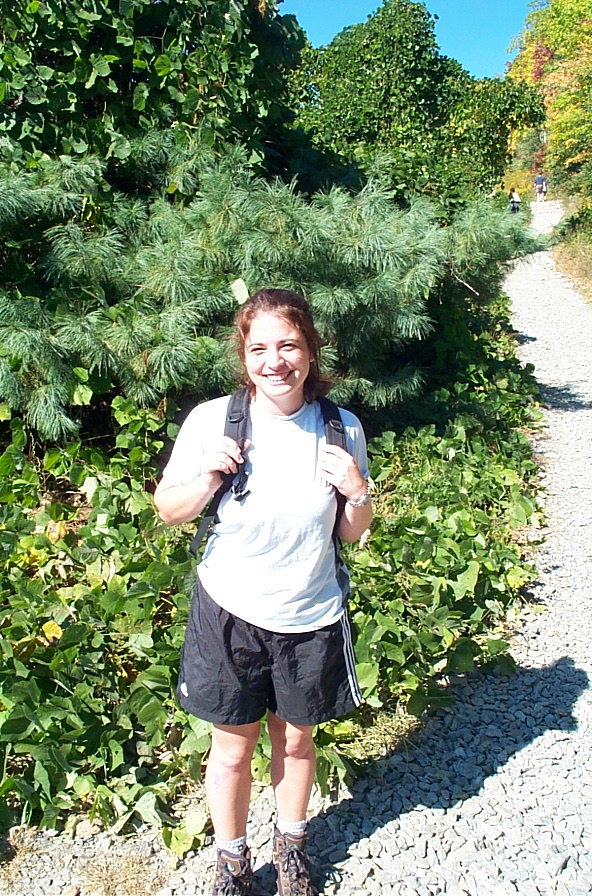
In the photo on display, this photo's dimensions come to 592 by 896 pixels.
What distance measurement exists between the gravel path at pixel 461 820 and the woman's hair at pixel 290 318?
1391 mm

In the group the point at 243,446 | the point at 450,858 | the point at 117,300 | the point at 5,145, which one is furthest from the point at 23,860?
the point at 5,145

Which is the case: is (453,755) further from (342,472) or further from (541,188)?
(541,188)

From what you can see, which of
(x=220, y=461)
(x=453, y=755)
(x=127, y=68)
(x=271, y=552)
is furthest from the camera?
(x=127, y=68)

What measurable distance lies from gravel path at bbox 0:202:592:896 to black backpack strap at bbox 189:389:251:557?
1.05 m

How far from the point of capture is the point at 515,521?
4551mm

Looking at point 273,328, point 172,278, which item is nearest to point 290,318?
point 273,328

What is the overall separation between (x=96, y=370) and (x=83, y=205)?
0.92 m

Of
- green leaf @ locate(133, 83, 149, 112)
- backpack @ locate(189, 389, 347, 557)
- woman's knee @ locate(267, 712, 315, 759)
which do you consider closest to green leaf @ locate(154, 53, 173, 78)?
green leaf @ locate(133, 83, 149, 112)

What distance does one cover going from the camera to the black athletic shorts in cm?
207

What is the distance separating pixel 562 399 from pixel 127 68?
486 cm

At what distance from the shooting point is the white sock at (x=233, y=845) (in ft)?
7.33

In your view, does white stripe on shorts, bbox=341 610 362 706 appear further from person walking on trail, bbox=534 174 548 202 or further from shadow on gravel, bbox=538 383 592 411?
person walking on trail, bbox=534 174 548 202

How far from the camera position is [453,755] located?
293cm

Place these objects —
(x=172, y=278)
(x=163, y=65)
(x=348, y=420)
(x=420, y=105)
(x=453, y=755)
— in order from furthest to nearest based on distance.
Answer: (x=420, y=105) < (x=163, y=65) < (x=172, y=278) < (x=453, y=755) < (x=348, y=420)
